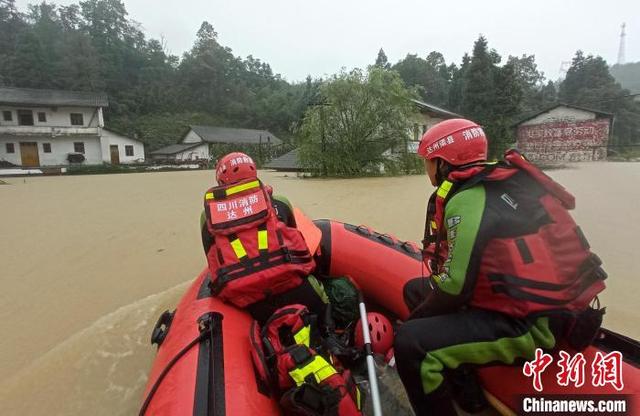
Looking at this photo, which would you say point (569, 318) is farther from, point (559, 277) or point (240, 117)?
point (240, 117)

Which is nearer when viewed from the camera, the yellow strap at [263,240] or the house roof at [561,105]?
the yellow strap at [263,240]

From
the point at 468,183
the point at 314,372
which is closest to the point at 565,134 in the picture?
the point at 468,183

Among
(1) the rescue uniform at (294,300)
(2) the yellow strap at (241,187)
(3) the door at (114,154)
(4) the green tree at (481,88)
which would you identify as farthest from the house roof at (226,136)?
(1) the rescue uniform at (294,300)

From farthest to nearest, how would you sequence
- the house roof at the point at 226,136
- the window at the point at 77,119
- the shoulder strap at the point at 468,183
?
1. the house roof at the point at 226,136
2. the window at the point at 77,119
3. the shoulder strap at the point at 468,183

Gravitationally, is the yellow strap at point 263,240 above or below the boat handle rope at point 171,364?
above

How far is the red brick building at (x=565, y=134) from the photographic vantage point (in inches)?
887

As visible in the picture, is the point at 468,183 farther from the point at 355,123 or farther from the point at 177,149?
the point at 177,149

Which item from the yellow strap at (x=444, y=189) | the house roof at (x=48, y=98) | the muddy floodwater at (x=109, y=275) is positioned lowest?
the muddy floodwater at (x=109, y=275)

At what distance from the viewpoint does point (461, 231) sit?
1352mm

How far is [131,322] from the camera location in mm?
3143

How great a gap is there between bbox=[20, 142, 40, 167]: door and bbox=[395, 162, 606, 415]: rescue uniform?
29.9 metres

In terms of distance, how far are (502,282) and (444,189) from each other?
0.42m

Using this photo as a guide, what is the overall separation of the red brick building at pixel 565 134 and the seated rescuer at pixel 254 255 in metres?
26.0

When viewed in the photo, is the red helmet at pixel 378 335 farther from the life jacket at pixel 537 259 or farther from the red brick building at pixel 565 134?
the red brick building at pixel 565 134
